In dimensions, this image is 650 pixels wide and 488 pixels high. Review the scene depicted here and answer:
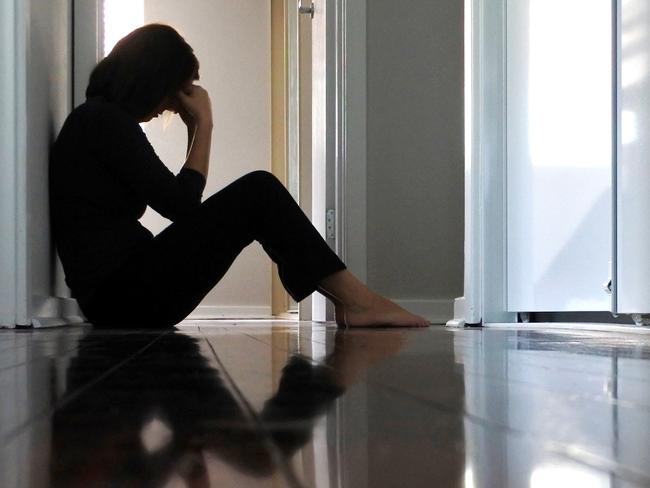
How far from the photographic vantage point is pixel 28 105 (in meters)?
2.07

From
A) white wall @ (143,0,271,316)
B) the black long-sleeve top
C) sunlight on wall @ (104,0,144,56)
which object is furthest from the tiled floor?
sunlight on wall @ (104,0,144,56)

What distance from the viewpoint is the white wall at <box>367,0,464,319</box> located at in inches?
113

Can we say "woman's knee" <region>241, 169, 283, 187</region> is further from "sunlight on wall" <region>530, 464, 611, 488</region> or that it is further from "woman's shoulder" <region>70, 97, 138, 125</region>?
"sunlight on wall" <region>530, 464, 611, 488</region>

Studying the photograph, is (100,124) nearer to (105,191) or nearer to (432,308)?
(105,191)

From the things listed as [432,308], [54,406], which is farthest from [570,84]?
[54,406]

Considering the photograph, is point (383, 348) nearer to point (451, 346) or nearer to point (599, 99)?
point (451, 346)

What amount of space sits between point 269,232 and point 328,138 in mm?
928

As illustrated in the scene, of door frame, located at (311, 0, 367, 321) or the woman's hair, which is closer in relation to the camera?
the woman's hair

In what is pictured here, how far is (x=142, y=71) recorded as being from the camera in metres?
2.14

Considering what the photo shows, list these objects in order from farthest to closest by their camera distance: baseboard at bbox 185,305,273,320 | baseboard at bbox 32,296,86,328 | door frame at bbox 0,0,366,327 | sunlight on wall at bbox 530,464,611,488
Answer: baseboard at bbox 185,305,273,320, door frame at bbox 0,0,366,327, baseboard at bbox 32,296,86,328, sunlight on wall at bbox 530,464,611,488

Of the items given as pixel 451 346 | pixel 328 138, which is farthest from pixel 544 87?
pixel 451 346

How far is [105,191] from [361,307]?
0.61m

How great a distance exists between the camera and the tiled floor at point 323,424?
27 centimetres

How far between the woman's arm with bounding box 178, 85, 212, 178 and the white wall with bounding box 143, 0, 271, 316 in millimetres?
2963
